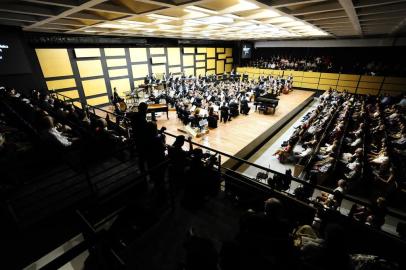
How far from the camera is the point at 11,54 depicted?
23.6ft

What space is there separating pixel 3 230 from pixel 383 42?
1999 cm

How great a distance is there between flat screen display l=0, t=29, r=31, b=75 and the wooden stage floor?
571 cm

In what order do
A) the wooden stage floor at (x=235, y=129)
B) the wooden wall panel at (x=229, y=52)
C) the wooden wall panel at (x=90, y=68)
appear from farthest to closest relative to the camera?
the wooden wall panel at (x=229, y=52) < the wooden wall panel at (x=90, y=68) < the wooden stage floor at (x=235, y=129)

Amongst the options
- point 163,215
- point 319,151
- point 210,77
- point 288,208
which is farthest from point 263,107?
point 163,215

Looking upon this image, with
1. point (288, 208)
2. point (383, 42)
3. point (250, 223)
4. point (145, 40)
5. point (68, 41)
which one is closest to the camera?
point (250, 223)

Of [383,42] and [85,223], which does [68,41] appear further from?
[383,42]

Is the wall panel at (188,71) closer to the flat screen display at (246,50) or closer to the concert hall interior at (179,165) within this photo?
the concert hall interior at (179,165)

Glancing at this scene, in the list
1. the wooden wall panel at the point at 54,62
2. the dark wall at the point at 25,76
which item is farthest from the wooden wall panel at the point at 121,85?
the dark wall at the point at 25,76

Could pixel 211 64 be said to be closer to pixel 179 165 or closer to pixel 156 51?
pixel 156 51

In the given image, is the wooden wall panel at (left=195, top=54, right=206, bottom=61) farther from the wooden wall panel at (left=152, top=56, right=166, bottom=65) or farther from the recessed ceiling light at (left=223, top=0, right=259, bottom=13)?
the recessed ceiling light at (left=223, top=0, right=259, bottom=13)

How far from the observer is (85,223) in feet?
5.89

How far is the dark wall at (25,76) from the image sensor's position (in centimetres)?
721

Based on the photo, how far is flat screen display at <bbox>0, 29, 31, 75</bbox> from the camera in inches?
271

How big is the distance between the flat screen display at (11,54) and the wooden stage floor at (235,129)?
5707mm
